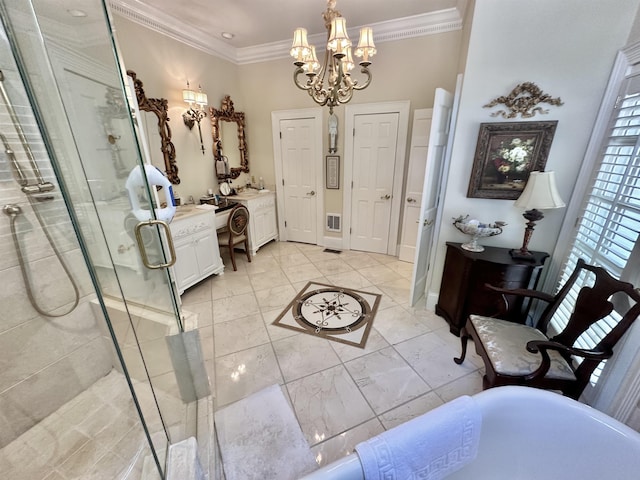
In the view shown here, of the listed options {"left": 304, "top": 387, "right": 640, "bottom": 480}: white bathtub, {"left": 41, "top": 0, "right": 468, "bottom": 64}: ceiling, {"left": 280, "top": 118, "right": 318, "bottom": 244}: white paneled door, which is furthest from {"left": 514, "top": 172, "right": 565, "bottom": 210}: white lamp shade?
{"left": 280, "top": 118, "right": 318, "bottom": 244}: white paneled door

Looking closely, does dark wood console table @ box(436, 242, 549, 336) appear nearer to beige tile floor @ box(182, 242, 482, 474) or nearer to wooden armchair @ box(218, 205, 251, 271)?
beige tile floor @ box(182, 242, 482, 474)

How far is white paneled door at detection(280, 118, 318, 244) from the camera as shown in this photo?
3.69m

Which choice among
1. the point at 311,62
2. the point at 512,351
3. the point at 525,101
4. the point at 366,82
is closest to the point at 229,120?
the point at 311,62

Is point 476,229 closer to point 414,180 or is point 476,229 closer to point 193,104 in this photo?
point 414,180

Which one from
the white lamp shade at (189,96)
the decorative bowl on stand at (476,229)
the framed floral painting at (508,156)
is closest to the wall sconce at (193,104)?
the white lamp shade at (189,96)

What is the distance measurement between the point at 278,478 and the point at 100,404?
1.16 m

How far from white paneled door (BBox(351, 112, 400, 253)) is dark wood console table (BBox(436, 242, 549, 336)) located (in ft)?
5.15

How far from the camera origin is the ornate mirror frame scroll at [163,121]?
2500 mm

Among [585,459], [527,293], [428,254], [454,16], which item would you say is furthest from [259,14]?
[585,459]

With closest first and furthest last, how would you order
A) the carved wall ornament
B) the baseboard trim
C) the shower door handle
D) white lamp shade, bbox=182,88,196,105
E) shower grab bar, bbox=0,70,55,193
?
the shower door handle
shower grab bar, bbox=0,70,55,193
the carved wall ornament
white lamp shade, bbox=182,88,196,105
the baseboard trim

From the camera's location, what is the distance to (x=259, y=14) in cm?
264

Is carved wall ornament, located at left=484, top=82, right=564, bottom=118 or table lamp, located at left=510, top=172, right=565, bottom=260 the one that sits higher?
carved wall ornament, located at left=484, top=82, right=564, bottom=118

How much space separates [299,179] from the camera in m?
3.93

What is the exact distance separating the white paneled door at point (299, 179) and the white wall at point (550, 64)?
7.21ft
